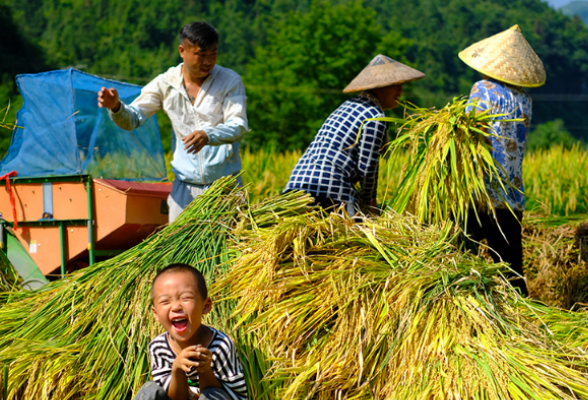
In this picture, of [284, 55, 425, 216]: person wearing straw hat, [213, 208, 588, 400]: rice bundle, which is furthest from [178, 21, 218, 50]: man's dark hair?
[213, 208, 588, 400]: rice bundle

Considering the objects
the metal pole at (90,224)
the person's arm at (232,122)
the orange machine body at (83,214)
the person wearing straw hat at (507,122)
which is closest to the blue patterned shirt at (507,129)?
the person wearing straw hat at (507,122)

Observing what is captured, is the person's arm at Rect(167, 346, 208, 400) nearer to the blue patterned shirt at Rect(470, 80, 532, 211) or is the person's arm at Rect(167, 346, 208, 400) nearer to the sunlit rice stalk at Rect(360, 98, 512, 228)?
the sunlit rice stalk at Rect(360, 98, 512, 228)

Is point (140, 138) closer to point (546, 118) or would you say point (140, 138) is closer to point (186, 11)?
point (186, 11)

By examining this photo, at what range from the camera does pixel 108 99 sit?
3211 mm

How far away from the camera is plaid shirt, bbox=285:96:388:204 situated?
326cm

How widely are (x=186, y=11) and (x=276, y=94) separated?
28923mm

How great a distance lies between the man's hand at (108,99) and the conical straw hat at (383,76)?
50.2 inches

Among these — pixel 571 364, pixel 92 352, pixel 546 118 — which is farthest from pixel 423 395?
pixel 546 118

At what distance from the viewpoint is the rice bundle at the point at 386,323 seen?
201 cm

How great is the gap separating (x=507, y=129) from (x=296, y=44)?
3667 centimetres

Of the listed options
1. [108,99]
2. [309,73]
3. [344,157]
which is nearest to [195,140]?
[108,99]

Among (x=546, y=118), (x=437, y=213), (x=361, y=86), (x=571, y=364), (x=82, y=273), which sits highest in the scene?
(x=361, y=86)

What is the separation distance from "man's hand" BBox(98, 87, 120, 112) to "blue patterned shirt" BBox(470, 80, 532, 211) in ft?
6.41

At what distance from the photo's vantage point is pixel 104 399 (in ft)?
7.45
